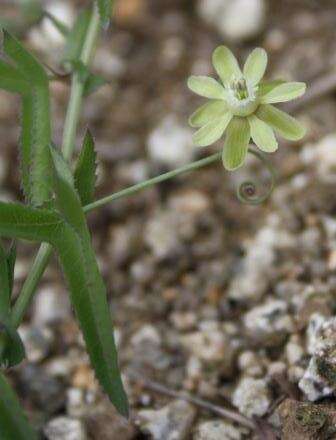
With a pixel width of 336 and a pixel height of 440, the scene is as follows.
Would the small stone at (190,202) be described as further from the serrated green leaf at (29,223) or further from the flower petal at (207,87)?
the serrated green leaf at (29,223)

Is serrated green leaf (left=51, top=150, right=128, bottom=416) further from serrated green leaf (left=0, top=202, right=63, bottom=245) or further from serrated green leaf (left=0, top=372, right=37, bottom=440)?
serrated green leaf (left=0, top=372, right=37, bottom=440)

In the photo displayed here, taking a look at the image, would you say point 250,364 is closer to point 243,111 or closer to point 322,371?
point 322,371

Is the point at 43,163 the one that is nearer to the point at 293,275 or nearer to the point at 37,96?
the point at 37,96

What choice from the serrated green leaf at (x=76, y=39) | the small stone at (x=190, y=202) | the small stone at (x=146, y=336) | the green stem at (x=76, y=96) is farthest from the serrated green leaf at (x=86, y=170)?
the small stone at (x=190, y=202)

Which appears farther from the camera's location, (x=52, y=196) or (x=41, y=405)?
(x=41, y=405)

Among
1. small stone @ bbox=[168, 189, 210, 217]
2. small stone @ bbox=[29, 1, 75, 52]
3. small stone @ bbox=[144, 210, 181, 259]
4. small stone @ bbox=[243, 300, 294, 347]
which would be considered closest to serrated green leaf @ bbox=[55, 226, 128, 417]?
small stone @ bbox=[243, 300, 294, 347]

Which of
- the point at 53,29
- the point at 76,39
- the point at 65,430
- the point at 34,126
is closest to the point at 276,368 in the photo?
the point at 65,430

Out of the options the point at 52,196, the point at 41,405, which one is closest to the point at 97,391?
the point at 41,405
